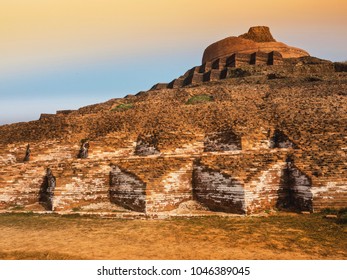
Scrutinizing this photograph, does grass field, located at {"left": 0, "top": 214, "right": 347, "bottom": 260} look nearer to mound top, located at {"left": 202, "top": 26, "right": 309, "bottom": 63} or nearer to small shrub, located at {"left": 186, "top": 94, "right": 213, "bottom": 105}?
small shrub, located at {"left": 186, "top": 94, "right": 213, "bottom": 105}

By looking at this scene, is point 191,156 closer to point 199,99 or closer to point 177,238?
point 177,238

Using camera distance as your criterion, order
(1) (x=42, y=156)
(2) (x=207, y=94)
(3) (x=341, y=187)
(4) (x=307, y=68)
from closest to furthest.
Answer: (3) (x=341, y=187) < (1) (x=42, y=156) < (2) (x=207, y=94) < (4) (x=307, y=68)

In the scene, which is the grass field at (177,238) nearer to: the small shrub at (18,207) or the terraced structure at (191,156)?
the terraced structure at (191,156)

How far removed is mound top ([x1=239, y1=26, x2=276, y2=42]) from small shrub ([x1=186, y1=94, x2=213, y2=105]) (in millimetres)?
21008

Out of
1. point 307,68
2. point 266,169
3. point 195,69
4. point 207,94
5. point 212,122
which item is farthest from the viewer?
point 195,69

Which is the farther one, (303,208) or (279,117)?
(279,117)

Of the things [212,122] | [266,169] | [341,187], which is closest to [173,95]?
[212,122]

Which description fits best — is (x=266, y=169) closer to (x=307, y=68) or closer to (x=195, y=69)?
(x=307, y=68)

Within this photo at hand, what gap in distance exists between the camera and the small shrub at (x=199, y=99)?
16.3 m

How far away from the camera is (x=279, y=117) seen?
12586mm

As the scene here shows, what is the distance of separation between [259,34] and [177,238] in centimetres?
3432

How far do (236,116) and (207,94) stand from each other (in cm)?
463

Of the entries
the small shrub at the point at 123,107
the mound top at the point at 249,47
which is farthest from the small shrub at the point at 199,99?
the mound top at the point at 249,47

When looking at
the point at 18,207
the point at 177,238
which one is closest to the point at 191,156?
the point at 177,238
